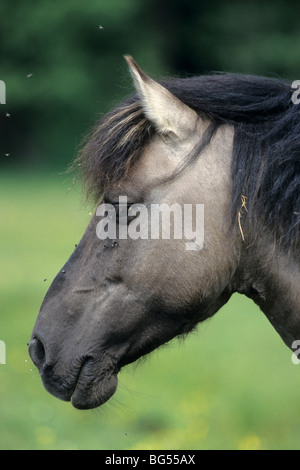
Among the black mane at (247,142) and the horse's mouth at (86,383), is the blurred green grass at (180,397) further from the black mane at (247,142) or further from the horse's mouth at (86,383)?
the horse's mouth at (86,383)

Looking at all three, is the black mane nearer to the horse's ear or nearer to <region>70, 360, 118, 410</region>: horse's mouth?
the horse's ear

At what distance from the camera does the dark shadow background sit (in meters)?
23.1

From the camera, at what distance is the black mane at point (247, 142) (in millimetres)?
2963

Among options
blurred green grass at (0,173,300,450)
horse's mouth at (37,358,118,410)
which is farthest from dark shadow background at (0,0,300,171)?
horse's mouth at (37,358,118,410)

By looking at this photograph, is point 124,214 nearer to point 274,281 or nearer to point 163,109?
point 163,109

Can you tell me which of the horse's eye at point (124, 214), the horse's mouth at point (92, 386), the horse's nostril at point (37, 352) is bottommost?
the horse's mouth at point (92, 386)

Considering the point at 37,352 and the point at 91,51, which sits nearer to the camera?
the point at 37,352

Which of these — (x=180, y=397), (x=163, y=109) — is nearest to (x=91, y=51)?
(x=180, y=397)

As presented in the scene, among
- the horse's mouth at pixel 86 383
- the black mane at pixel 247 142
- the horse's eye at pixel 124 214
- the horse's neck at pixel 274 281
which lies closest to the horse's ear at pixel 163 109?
the black mane at pixel 247 142

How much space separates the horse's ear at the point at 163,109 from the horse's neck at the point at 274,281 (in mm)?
612

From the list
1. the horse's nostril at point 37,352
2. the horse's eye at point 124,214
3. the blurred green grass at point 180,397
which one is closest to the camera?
the horse's eye at point 124,214

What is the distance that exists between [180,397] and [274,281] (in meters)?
4.02

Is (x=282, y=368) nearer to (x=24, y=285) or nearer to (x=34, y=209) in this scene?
(x=24, y=285)

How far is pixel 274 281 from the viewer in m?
3.04
